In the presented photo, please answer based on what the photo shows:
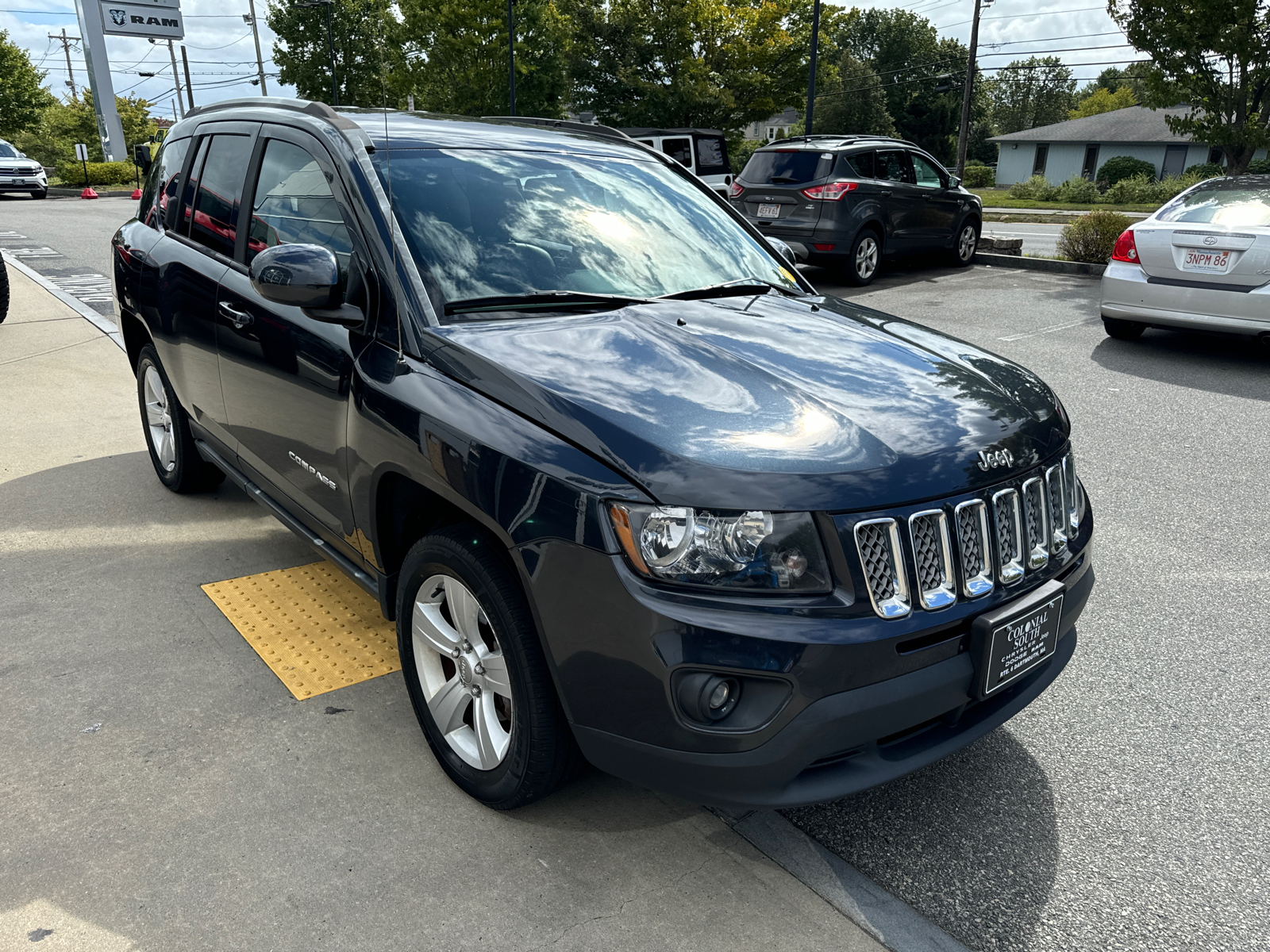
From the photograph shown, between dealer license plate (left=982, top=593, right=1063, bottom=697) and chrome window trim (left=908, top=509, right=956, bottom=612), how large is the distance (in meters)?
0.15

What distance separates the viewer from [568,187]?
11.1 feet

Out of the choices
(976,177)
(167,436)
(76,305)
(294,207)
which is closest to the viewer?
(294,207)

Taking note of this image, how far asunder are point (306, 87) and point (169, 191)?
49491mm

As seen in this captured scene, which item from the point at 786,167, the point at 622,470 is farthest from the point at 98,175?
the point at 622,470

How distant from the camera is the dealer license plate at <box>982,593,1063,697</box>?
2.28 m

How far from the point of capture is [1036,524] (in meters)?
2.51

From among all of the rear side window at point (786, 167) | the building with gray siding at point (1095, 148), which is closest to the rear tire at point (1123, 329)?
the rear side window at point (786, 167)

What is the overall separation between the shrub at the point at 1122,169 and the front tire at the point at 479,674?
55381 mm

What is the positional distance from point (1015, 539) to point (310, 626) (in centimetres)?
260

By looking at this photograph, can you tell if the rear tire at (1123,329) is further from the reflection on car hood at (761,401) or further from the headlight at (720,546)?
the headlight at (720,546)

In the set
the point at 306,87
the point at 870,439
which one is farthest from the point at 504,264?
the point at 306,87

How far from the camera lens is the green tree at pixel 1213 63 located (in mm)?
12922

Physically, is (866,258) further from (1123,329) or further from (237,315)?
(237,315)

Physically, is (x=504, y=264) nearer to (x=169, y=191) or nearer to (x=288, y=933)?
(x=288, y=933)
